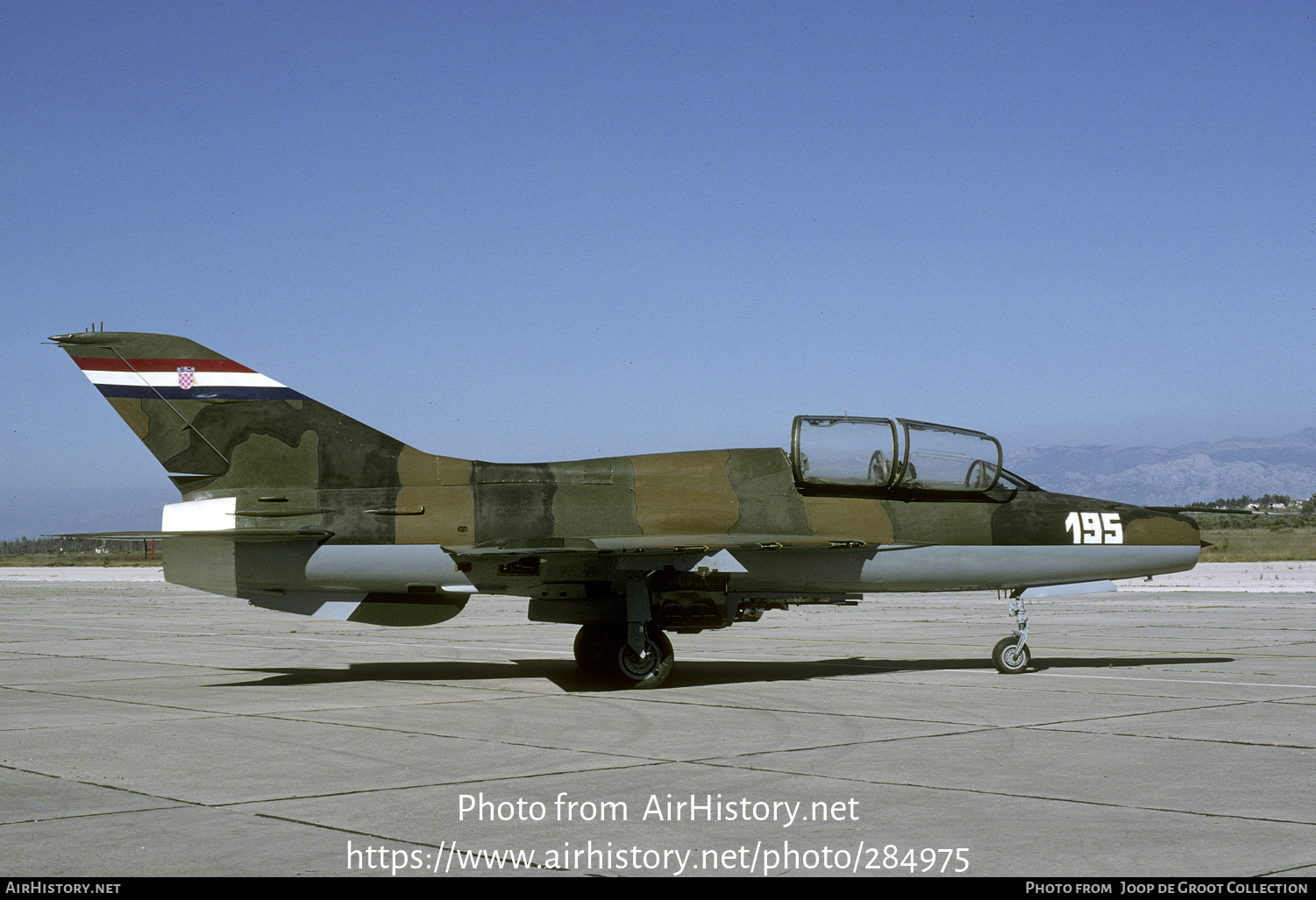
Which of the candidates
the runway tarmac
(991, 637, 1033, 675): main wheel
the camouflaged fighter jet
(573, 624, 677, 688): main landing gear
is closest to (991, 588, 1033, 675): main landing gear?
(991, 637, 1033, 675): main wheel

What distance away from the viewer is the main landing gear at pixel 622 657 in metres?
13.3

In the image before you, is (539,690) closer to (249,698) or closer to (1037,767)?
(249,698)

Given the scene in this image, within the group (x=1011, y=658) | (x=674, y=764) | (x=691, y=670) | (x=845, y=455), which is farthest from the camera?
(x=691, y=670)

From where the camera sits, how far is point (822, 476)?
13836 mm

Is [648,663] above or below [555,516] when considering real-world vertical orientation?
below

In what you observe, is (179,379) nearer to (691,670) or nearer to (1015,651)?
(691,670)

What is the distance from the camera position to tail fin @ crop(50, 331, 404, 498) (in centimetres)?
1365

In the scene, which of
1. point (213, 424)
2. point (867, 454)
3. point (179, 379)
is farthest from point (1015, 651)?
point (179, 379)

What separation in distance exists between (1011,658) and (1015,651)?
0.10m

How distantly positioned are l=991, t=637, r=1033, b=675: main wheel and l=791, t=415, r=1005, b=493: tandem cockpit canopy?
2.18 meters

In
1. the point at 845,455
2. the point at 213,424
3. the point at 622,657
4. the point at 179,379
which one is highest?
the point at 179,379

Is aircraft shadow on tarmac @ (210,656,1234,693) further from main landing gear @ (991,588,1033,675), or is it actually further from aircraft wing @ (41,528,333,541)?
aircraft wing @ (41,528,333,541)

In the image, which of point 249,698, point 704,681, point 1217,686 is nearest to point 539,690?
point 704,681

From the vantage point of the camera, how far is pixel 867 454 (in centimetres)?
1391
